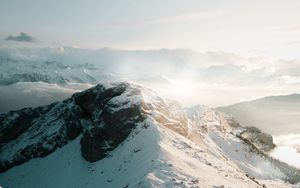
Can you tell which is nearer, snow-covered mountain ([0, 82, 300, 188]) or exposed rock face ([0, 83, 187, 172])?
snow-covered mountain ([0, 82, 300, 188])

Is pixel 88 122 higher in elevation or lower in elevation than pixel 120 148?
lower

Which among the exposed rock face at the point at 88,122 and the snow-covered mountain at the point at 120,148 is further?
the exposed rock face at the point at 88,122

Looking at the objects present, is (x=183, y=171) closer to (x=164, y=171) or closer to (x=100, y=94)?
(x=164, y=171)

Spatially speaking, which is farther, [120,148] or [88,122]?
[88,122]
